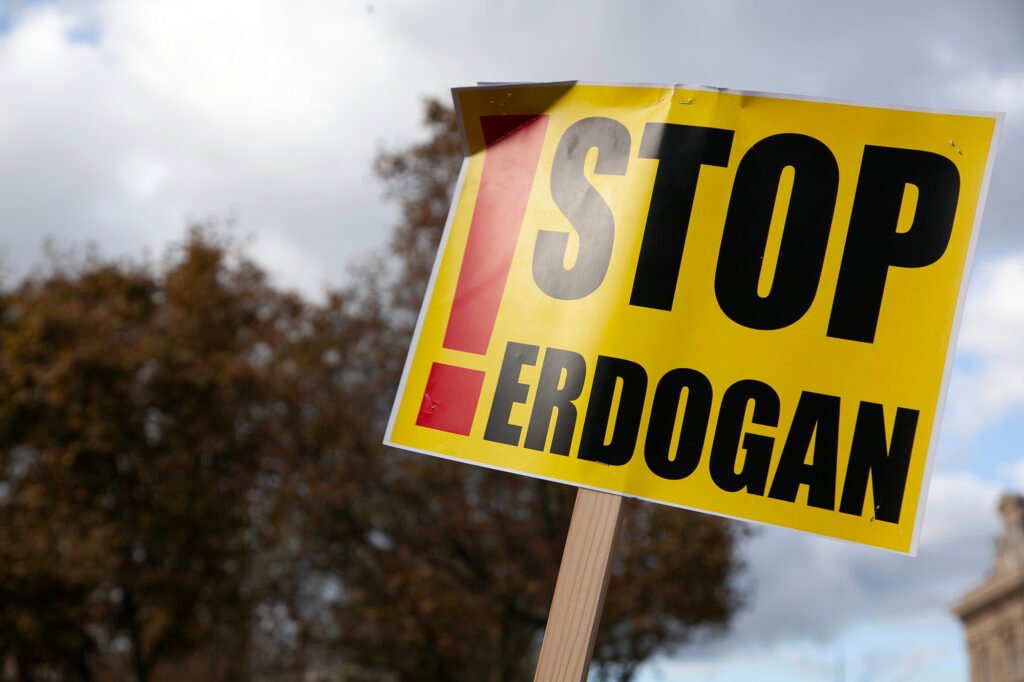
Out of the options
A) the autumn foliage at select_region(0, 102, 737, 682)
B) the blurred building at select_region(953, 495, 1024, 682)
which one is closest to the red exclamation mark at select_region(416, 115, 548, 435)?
the autumn foliage at select_region(0, 102, 737, 682)

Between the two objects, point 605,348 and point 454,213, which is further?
point 454,213

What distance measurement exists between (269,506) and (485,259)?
53.1ft

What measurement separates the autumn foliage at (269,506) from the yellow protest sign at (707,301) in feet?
41.6

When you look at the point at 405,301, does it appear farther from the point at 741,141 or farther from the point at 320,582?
the point at 741,141

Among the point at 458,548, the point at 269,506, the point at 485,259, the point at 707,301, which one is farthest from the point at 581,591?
the point at 269,506

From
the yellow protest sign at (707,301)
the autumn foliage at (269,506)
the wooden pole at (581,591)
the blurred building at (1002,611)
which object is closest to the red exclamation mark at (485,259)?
the yellow protest sign at (707,301)

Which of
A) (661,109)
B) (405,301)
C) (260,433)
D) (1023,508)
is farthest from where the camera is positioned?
(1023,508)

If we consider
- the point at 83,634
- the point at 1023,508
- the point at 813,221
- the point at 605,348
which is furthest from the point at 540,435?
the point at 1023,508

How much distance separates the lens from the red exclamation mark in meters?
2.78

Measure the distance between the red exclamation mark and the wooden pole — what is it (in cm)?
41

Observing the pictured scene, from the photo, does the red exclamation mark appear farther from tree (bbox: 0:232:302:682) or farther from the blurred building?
the blurred building

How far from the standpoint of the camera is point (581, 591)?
8.12 ft

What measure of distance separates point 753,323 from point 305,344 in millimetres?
14775

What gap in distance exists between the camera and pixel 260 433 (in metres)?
18.4
